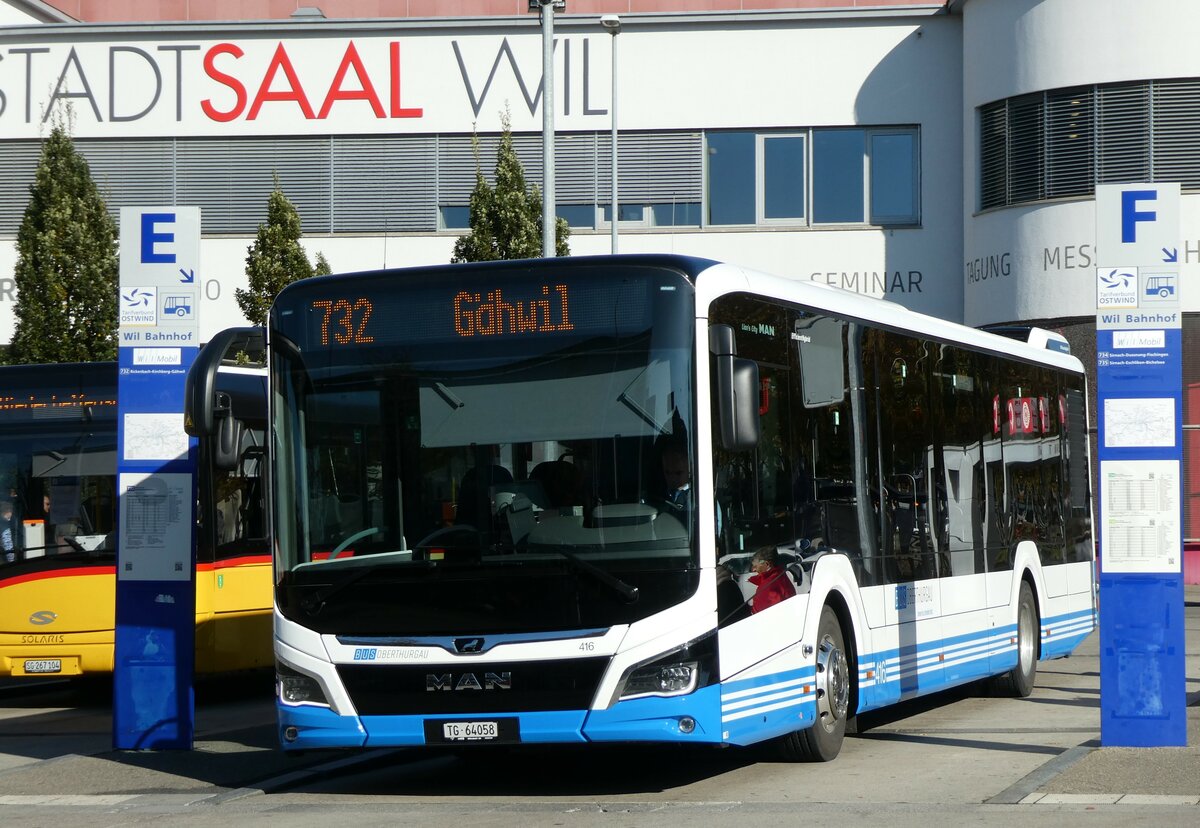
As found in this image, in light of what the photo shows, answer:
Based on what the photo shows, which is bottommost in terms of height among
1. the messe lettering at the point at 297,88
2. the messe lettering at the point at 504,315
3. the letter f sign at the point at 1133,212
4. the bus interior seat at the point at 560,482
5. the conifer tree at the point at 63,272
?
the bus interior seat at the point at 560,482

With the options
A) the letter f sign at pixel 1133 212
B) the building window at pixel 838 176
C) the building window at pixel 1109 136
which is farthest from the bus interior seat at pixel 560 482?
the building window at pixel 838 176

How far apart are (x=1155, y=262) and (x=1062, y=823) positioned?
3.77 meters

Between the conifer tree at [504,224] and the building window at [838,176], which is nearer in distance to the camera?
the conifer tree at [504,224]

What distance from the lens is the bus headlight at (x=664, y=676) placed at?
884 cm

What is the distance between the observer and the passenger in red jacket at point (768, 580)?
31.0 ft

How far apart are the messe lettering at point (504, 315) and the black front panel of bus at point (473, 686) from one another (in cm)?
169

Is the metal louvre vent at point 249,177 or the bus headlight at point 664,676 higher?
the metal louvre vent at point 249,177

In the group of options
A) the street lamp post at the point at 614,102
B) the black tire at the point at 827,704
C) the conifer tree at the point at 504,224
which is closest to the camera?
the black tire at the point at 827,704

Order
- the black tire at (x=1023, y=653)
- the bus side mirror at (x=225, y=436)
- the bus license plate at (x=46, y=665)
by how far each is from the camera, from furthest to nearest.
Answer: the bus license plate at (x=46, y=665), the black tire at (x=1023, y=653), the bus side mirror at (x=225, y=436)

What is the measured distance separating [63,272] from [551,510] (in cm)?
1682

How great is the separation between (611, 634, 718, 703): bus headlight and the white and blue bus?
0.01 m

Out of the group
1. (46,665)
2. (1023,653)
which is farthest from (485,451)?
(46,665)

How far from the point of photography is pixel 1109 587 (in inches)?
416

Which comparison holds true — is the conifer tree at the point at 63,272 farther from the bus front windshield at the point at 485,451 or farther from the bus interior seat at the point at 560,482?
the bus interior seat at the point at 560,482
